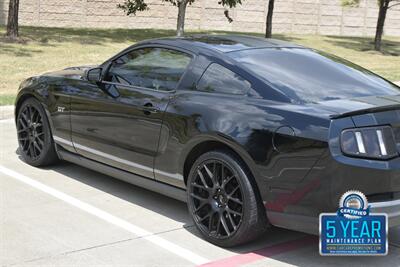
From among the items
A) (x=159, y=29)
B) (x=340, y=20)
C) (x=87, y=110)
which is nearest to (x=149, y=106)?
(x=87, y=110)

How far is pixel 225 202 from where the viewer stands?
4.30 m

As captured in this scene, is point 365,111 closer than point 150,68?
Yes

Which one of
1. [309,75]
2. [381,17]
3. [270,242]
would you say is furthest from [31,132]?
[381,17]

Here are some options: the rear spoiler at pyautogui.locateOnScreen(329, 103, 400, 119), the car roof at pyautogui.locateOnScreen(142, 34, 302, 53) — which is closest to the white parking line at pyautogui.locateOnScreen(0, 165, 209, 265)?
the rear spoiler at pyautogui.locateOnScreen(329, 103, 400, 119)

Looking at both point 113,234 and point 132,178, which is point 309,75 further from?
point 113,234

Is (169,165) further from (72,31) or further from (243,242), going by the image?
(72,31)

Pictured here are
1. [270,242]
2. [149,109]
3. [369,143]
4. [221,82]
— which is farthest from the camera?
[149,109]

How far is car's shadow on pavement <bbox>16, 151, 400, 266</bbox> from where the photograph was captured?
4197mm

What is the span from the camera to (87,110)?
18.4ft

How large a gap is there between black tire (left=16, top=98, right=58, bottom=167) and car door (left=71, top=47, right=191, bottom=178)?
562mm

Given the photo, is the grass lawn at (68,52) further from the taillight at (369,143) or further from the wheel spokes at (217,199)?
the taillight at (369,143)

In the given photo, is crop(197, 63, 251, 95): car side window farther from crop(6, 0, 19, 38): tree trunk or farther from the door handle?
crop(6, 0, 19, 38): tree trunk

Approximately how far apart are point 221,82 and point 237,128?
1.92 ft

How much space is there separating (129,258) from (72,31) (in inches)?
768
